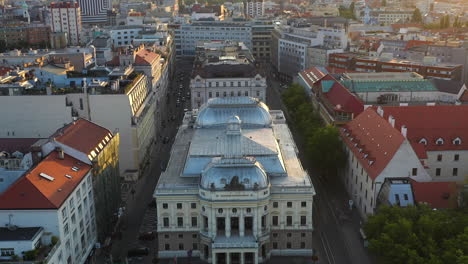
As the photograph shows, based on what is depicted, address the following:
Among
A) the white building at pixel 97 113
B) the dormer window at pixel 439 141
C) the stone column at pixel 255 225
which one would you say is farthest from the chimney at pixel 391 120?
the white building at pixel 97 113

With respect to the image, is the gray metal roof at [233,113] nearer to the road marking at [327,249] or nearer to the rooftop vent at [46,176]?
the road marking at [327,249]

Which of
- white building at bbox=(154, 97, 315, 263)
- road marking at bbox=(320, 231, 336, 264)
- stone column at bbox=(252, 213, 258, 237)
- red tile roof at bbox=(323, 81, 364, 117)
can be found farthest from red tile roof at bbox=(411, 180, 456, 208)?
red tile roof at bbox=(323, 81, 364, 117)

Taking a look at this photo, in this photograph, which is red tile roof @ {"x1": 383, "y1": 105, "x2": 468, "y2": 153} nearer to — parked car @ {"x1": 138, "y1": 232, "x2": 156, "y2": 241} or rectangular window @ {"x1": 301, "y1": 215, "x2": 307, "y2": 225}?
rectangular window @ {"x1": 301, "y1": 215, "x2": 307, "y2": 225}

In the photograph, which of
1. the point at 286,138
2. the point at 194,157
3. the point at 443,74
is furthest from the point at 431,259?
the point at 443,74

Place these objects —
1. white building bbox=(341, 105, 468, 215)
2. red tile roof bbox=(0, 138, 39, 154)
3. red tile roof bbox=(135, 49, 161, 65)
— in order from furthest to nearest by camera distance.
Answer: red tile roof bbox=(135, 49, 161, 65) → red tile roof bbox=(0, 138, 39, 154) → white building bbox=(341, 105, 468, 215)

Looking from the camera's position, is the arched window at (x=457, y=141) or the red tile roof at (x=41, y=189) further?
the arched window at (x=457, y=141)

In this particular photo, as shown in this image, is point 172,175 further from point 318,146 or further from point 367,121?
point 367,121
